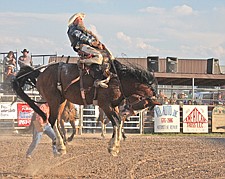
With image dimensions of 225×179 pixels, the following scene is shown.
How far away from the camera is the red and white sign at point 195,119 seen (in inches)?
790

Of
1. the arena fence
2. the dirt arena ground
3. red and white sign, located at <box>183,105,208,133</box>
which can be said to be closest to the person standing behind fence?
the dirt arena ground

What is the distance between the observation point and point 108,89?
870 centimetres

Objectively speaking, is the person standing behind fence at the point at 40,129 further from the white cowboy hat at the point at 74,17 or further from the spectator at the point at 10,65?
the spectator at the point at 10,65

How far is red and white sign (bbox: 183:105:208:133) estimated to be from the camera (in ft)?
65.9

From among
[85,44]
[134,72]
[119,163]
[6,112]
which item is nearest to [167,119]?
[6,112]

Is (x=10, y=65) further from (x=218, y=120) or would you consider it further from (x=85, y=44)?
(x=218, y=120)

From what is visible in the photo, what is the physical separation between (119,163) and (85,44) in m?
2.45

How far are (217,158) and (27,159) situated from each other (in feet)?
13.2

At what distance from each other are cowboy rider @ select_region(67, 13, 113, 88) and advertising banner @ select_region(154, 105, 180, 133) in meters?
11.0

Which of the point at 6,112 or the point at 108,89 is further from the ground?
the point at 108,89

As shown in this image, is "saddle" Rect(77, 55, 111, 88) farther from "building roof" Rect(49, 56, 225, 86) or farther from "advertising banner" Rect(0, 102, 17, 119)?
"building roof" Rect(49, 56, 225, 86)

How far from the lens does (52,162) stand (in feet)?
31.9

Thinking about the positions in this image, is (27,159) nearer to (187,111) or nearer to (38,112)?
(38,112)

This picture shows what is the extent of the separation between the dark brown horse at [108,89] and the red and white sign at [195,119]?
11313 millimetres
